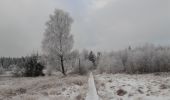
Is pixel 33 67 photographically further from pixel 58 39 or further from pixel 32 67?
pixel 58 39

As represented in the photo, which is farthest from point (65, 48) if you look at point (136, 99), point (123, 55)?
point (123, 55)

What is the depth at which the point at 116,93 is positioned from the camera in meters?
13.6

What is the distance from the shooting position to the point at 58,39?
2792 cm

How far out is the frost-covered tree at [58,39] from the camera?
27.7m

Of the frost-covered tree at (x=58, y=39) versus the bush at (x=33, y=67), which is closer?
the frost-covered tree at (x=58, y=39)

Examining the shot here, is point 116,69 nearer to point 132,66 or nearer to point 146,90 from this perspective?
point 132,66

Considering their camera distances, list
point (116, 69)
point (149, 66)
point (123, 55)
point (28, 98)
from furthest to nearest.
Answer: point (123, 55) → point (116, 69) → point (149, 66) → point (28, 98)

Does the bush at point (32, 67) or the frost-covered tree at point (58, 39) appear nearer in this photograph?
the frost-covered tree at point (58, 39)

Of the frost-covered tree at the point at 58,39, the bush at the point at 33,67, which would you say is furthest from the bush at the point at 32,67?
the frost-covered tree at the point at 58,39

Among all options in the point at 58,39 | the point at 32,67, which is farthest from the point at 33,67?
the point at 58,39

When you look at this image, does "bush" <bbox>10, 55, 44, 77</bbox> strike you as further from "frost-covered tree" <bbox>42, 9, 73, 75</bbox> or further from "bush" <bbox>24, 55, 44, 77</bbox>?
"frost-covered tree" <bbox>42, 9, 73, 75</bbox>

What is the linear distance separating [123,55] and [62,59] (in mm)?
32895

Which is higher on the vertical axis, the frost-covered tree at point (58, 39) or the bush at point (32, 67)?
the frost-covered tree at point (58, 39)

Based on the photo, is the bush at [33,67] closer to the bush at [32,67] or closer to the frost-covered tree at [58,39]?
the bush at [32,67]
